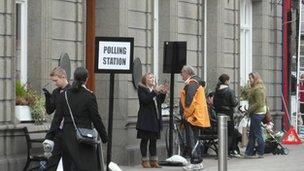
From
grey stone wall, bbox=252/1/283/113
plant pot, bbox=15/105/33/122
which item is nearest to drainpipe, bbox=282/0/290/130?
grey stone wall, bbox=252/1/283/113

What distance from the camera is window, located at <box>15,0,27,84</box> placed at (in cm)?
1667

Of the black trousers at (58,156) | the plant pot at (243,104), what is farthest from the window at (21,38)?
the plant pot at (243,104)

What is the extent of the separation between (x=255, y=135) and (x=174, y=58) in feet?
12.8

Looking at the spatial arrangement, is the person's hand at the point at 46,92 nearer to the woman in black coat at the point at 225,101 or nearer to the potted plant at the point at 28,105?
the potted plant at the point at 28,105

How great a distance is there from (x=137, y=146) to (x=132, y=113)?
70cm

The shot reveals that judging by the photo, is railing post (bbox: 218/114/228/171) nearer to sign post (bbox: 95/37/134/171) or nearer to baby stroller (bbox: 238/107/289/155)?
sign post (bbox: 95/37/134/171)

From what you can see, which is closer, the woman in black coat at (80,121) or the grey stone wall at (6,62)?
the woman in black coat at (80,121)

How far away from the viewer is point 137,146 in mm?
19688

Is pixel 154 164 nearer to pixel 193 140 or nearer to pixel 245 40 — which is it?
pixel 193 140

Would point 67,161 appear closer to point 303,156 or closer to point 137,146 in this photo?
point 137,146

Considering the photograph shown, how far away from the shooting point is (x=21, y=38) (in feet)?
55.1

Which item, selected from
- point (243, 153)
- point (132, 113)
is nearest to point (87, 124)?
point (132, 113)

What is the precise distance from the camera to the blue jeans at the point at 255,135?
70.3 feet

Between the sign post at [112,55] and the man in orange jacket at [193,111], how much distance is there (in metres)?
3.58
